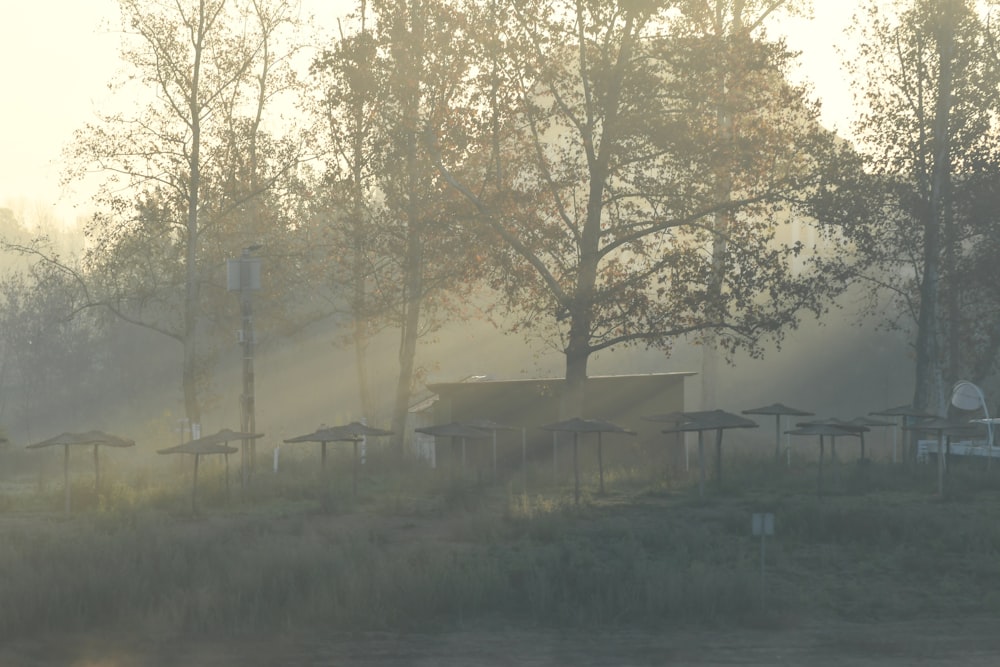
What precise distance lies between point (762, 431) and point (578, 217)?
2716 cm

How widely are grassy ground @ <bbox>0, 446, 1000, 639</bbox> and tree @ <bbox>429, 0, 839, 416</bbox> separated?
161 inches

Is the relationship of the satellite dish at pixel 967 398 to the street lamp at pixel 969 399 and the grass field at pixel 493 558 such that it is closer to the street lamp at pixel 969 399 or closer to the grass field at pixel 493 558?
the street lamp at pixel 969 399

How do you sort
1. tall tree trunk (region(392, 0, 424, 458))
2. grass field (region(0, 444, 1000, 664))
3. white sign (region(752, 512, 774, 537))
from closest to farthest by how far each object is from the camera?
white sign (region(752, 512, 774, 537)), grass field (region(0, 444, 1000, 664)), tall tree trunk (region(392, 0, 424, 458))

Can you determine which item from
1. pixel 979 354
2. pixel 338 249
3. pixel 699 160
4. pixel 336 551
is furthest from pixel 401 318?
pixel 336 551

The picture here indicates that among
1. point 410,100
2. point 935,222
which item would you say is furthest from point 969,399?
point 410,100

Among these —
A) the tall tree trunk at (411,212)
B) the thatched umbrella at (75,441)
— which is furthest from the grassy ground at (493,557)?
the tall tree trunk at (411,212)

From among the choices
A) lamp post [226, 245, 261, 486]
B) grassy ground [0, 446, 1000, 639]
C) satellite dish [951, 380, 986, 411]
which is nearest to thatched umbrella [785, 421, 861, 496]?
grassy ground [0, 446, 1000, 639]

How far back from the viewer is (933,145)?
117 feet

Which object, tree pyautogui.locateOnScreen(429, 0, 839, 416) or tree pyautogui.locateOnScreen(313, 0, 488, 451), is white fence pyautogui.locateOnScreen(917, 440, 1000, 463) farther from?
tree pyautogui.locateOnScreen(313, 0, 488, 451)

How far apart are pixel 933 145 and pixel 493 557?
2154cm

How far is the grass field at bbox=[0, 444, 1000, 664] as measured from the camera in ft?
54.1

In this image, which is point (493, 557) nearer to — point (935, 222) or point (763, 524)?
point (763, 524)

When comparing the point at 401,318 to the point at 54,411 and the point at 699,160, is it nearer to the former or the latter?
the point at 699,160

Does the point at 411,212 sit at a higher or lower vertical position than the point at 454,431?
higher
